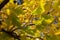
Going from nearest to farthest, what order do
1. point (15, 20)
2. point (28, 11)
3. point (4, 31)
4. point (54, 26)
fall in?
point (15, 20) < point (4, 31) < point (54, 26) < point (28, 11)

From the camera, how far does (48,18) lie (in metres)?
1.14

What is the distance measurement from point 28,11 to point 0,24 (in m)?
0.62

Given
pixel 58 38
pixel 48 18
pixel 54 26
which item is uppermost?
pixel 54 26

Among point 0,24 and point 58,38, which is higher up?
point 0,24

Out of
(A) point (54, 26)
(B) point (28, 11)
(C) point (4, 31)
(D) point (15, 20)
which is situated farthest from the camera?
(B) point (28, 11)

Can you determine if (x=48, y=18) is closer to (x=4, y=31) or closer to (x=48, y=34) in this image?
(x=48, y=34)

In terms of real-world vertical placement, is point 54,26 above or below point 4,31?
above

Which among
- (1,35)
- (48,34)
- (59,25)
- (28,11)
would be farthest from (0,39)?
(28,11)

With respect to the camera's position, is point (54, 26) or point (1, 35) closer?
point (1, 35)

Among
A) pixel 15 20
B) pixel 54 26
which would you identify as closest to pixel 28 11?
pixel 54 26

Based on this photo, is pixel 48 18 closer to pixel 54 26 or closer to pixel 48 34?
pixel 48 34

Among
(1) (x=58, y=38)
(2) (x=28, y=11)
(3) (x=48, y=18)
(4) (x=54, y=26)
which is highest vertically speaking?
(2) (x=28, y=11)

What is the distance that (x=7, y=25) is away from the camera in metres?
1.16

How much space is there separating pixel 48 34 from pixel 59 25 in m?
0.15
